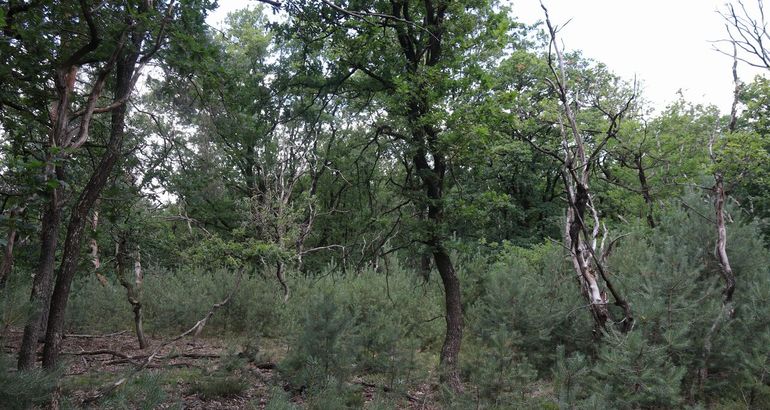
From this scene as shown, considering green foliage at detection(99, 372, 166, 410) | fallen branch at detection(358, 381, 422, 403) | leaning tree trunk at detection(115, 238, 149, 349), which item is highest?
leaning tree trunk at detection(115, 238, 149, 349)

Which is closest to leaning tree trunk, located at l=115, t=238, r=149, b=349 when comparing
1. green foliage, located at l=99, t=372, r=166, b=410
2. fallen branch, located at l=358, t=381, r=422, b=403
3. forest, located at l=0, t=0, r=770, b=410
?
forest, located at l=0, t=0, r=770, b=410

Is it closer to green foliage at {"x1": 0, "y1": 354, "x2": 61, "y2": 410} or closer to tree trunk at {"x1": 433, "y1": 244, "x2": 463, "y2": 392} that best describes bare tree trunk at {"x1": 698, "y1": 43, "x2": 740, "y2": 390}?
tree trunk at {"x1": 433, "y1": 244, "x2": 463, "y2": 392}

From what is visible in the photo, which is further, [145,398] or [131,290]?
[131,290]

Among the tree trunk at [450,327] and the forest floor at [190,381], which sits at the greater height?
the tree trunk at [450,327]

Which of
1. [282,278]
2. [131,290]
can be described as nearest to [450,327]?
[131,290]

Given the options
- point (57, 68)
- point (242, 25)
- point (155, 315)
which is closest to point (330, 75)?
point (57, 68)

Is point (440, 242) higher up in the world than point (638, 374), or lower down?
higher up

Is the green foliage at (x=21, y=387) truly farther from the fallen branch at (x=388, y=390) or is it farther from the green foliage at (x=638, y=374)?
the green foliage at (x=638, y=374)

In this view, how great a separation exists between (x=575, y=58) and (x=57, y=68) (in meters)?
17.6

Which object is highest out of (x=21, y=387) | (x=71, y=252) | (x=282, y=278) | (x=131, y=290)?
(x=71, y=252)

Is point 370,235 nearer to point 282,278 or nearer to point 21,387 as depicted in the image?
point 282,278

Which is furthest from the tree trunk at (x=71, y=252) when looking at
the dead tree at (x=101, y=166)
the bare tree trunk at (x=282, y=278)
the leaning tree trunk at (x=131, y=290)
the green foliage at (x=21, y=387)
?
the bare tree trunk at (x=282, y=278)

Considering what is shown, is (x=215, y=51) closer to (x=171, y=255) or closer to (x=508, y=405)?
(x=508, y=405)

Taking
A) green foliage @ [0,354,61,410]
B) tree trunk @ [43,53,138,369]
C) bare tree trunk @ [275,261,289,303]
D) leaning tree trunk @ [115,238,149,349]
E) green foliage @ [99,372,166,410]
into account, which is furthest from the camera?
bare tree trunk @ [275,261,289,303]
